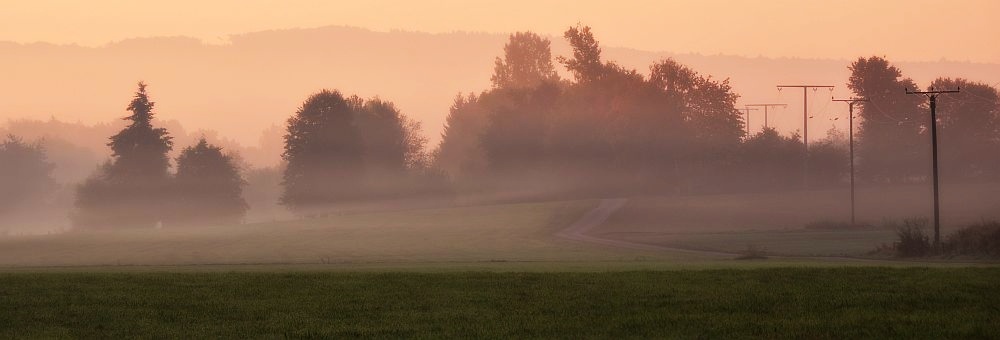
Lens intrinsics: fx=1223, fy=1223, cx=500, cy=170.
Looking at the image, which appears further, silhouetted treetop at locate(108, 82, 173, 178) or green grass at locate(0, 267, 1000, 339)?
silhouetted treetop at locate(108, 82, 173, 178)

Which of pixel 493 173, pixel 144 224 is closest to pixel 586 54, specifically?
pixel 493 173

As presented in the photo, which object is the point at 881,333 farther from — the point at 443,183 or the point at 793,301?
the point at 443,183

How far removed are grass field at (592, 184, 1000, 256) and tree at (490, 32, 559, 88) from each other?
62132 mm

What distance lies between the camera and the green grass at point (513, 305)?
21953 millimetres

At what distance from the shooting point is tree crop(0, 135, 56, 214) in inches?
6078

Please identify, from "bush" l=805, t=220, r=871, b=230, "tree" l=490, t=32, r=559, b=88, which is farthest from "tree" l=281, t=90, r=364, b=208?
"tree" l=490, t=32, r=559, b=88

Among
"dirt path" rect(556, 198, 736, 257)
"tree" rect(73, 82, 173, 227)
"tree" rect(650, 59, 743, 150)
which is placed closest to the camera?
"dirt path" rect(556, 198, 736, 257)

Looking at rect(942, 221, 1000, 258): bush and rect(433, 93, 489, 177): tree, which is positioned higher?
rect(433, 93, 489, 177): tree

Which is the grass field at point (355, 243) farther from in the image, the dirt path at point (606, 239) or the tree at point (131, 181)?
the tree at point (131, 181)

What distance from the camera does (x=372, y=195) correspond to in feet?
440

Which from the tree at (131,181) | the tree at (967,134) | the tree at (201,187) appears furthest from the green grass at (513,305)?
the tree at (967,134)

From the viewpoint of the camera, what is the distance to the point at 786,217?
104938 mm

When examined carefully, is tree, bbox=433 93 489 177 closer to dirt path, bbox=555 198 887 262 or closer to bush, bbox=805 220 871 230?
dirt path, bbox=555 198 887 262

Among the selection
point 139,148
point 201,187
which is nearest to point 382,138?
point 201,187
